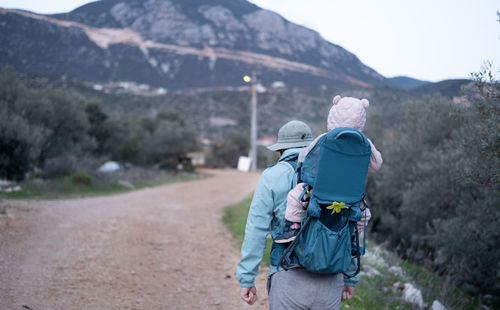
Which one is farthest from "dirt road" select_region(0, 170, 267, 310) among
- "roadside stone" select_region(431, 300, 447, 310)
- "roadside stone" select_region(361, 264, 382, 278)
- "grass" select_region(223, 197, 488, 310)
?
"roadside stone" select_region(431, 300, 447, 310)

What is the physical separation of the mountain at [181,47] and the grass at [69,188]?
1162 cm

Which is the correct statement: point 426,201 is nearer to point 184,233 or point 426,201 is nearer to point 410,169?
point 410,169

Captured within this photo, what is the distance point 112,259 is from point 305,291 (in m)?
4.63

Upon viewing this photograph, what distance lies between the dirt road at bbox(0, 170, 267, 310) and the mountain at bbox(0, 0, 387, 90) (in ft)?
56.6

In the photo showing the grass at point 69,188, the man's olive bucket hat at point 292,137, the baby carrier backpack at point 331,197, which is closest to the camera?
the baby carrier backpack at point 331,197

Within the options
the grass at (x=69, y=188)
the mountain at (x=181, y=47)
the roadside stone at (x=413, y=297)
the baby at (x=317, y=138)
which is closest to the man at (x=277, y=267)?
the baby at (x=317, y=138)

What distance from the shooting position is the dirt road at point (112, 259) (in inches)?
177

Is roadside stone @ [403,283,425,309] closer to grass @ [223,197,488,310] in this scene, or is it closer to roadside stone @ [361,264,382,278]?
grass @ [223,197,488,310]

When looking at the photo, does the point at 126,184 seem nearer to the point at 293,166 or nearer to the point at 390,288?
the point at 390,288

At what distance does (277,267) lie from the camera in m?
2.37

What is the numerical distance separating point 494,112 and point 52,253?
705 cm

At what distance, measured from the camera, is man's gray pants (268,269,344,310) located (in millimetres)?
2289

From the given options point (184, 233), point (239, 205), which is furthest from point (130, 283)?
point (239, 205)

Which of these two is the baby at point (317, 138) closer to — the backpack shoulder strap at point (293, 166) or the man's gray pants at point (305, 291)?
the backpack shoulder strap at point (293, 166)
